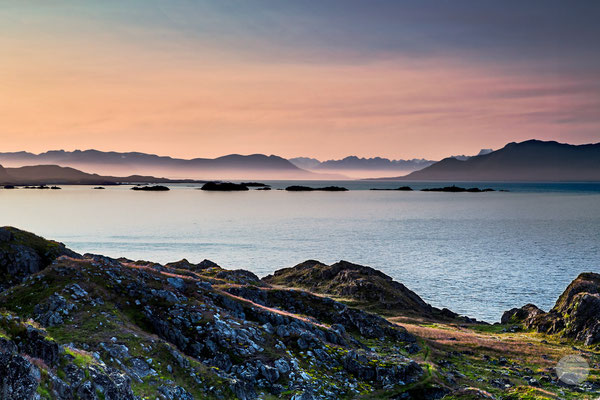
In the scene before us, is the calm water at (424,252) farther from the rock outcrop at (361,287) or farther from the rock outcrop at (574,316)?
the rock outcrop at (361,287)

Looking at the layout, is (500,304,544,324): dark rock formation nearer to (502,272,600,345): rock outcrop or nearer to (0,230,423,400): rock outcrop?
(502,272,600,345): rock outcrop

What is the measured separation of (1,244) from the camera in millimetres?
46344

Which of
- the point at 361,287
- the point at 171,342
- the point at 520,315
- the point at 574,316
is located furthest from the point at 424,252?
the point at 171,342

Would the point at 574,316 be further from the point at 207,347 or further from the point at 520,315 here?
the point at 207,347

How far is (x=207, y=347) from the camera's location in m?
34.5

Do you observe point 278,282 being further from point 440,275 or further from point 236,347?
point 236,347

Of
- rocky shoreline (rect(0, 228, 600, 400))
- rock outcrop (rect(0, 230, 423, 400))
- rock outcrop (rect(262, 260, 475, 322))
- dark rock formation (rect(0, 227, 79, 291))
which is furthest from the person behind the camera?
rock outcrop (rect(262, 260, 475, 322))

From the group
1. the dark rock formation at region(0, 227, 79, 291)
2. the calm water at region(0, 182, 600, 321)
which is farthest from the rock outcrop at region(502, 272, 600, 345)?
the dark rock formation at region(0, 227, 79, 291)

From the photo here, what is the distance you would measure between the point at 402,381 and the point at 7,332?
27683mm

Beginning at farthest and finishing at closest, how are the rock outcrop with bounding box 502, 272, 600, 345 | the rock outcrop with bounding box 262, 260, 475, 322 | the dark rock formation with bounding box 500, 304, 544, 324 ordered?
the rock outcrop with bounding box 262, 260, 475, 322 < the dark rock formation with bounding box 500, 304, 544, 324 < the rock outcrop with bounding box 502, 272, 600, 345

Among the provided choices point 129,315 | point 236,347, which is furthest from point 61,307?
point 236,347

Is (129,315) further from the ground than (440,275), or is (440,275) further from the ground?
(129,315)

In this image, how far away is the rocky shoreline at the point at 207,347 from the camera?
2167 centimetres

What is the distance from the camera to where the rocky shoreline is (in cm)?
2167
